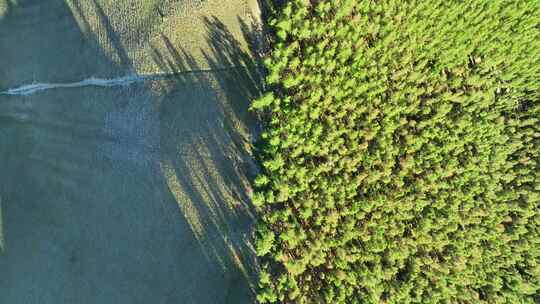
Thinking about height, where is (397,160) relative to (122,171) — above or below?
below

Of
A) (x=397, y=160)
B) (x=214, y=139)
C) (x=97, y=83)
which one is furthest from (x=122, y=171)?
(x=397, y=160)

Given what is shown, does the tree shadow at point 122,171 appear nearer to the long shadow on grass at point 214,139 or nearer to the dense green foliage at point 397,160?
the long shadow on grass at point 214,139

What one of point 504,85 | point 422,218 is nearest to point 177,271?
point 422,218

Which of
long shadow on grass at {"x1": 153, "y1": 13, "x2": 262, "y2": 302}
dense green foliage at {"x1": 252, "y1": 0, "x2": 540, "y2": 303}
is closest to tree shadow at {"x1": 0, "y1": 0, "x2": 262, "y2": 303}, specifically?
long shadow on grass at {"x1": 153, "y1": 13, "x2": 262, "y2": 302}

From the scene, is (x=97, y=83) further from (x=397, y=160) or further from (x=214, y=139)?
(x=397, y=160)

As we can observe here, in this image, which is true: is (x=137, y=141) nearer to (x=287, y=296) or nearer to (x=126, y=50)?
(x=126, y=50)

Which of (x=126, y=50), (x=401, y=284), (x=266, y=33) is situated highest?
(x=126, y=50)
